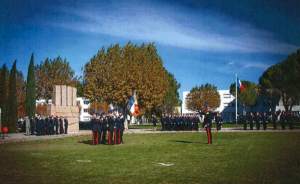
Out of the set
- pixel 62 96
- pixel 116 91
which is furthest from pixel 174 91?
pixel 62 96

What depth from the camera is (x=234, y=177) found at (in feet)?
24.0

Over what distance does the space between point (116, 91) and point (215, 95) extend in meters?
45.8

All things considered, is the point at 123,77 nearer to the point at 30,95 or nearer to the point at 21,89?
the point at 30,95

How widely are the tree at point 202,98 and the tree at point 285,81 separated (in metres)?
12.8

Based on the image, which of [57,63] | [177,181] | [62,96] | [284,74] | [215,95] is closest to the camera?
[177,181]

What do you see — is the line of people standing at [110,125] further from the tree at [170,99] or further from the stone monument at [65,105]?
the tree at [170,99]

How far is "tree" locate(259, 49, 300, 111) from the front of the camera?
51781mm

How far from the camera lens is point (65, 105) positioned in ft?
111

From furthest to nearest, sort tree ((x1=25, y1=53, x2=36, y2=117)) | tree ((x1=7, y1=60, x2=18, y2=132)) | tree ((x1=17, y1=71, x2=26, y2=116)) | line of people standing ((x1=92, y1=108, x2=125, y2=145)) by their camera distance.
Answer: tree ((x1=17, y1=71, x2=26, y2=116)) < tree ((x1=25, y1=53, x2=36, y2=117)) < tree ((x1=7, y1=60, x2=18, y2=132)) < line of people standing ((x1=92, y1=108, x2=125, y2=145))

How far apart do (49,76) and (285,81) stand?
1799 inches

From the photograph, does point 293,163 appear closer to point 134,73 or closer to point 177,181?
point 177,181

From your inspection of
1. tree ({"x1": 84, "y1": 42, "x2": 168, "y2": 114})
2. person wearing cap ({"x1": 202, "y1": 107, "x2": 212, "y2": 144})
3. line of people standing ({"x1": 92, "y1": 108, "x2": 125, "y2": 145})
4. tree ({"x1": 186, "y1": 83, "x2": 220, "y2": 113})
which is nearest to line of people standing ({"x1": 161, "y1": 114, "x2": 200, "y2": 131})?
tree ({"x1": 84, "y1": 42, "x2": 168, "y2": 114})

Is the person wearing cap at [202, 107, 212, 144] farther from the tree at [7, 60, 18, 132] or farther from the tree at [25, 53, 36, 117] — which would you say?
the tree at [25, 53, 36, 117]

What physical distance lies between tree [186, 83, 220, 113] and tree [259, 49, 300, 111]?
12766 millimetres
